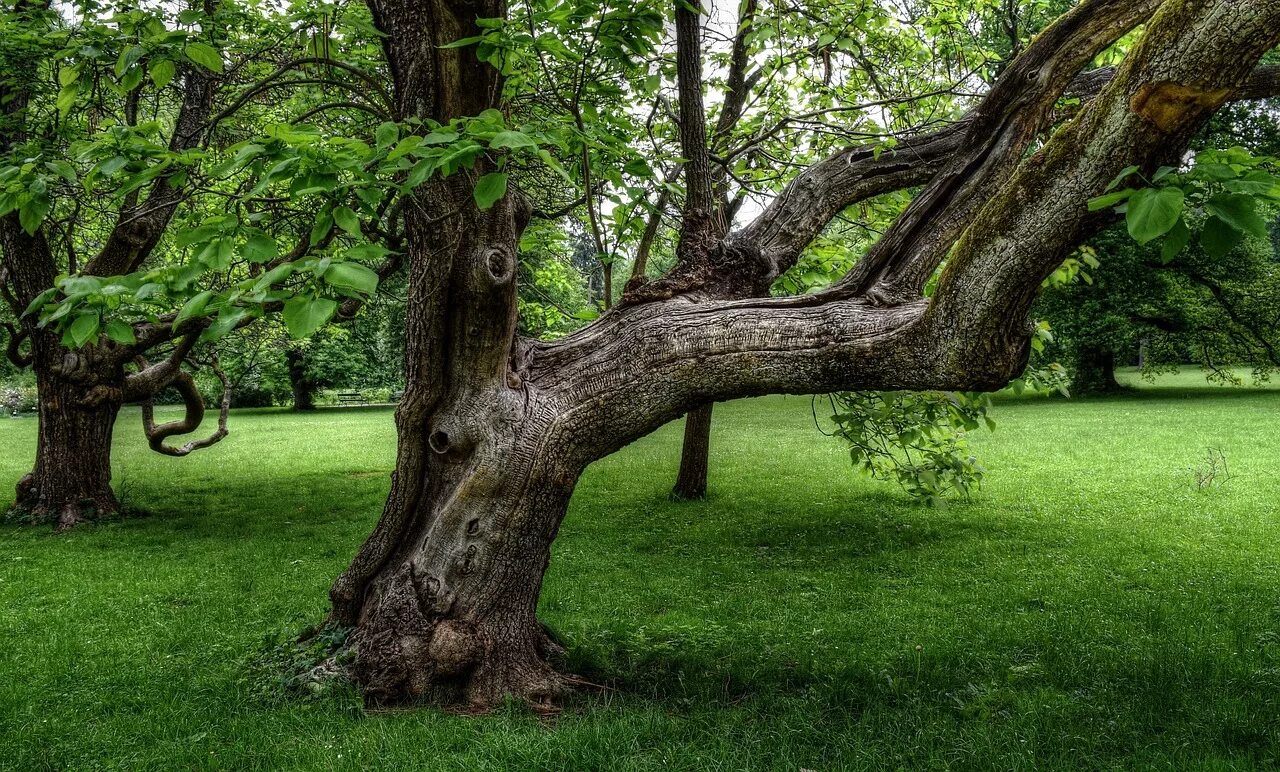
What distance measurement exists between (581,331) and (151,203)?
703cm

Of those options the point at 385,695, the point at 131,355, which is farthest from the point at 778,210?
the point at 131,355

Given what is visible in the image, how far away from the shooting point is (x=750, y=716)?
4457mm

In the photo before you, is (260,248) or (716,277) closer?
(260,248)

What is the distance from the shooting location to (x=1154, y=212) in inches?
90.3

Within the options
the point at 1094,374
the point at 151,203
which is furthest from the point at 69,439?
the point at 1094,374

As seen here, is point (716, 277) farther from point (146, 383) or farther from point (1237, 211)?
point (146, 383)

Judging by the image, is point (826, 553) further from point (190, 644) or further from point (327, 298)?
point (327, 298)

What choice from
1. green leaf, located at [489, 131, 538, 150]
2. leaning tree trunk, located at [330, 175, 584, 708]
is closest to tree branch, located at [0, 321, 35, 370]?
leaning tree trunk, located at [330, 175, 584, 708]

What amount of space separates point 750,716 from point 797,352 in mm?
2003

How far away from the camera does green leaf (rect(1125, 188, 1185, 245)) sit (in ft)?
7.36

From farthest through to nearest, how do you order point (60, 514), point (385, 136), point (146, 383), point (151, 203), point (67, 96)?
point (146, 383) < point (60, 514) < point (151, 203) < point (67, 96) < point (385, 136)

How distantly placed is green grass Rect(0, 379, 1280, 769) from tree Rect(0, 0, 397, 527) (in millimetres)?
1888

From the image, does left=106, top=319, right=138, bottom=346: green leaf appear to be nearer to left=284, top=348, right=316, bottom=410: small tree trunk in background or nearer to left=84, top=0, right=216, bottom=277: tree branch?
left=84, top=0, right=216, bottom=277: tree branch

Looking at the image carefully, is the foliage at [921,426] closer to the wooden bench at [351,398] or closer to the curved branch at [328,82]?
the curved branch at [328,82]
